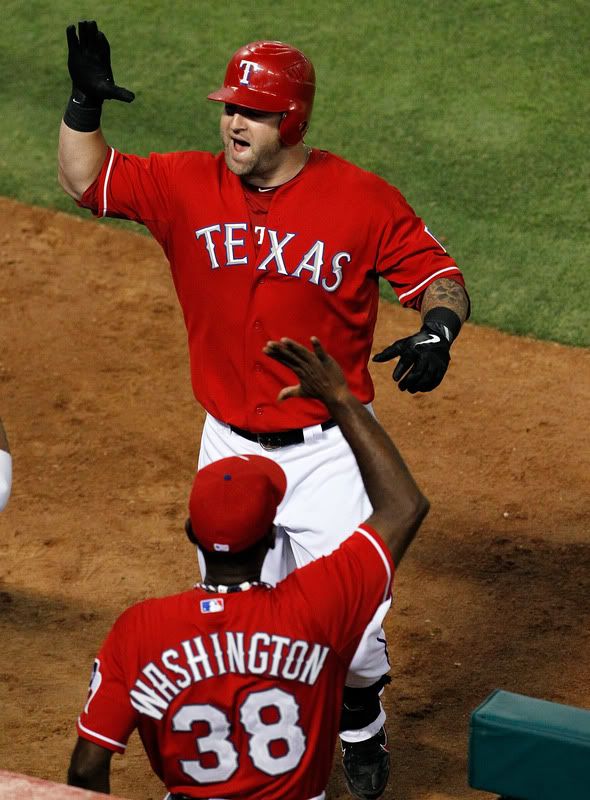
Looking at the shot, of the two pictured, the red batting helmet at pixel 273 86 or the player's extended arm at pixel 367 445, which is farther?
the red batting helmet at pixel 273 86

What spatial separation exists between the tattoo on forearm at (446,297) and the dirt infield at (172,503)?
1.61 meters

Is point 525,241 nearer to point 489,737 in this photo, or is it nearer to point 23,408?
point 23,408

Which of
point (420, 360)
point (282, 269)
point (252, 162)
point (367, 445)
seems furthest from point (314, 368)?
point (252, 162)

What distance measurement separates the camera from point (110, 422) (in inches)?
280

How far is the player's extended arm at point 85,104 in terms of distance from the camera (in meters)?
4.49

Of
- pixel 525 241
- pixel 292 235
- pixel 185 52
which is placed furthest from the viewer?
pixel 185 52

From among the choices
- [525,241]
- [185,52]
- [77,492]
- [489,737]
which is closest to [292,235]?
[489,737]

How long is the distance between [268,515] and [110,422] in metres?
4.24

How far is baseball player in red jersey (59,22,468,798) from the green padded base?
150 cm

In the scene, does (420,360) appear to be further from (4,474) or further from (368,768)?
(368,768)

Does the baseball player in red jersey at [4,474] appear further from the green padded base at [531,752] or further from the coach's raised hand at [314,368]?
the green padded base at [531,752]

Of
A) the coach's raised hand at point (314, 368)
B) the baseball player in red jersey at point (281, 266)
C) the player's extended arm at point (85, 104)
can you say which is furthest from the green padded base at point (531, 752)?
the player's extended arm at point (85, 104)

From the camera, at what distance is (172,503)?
6.46m

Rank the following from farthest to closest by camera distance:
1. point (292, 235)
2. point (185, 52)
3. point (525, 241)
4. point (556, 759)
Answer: point (185, 52) → point (525, 241) → point (292, 235) → point (556, 759)
